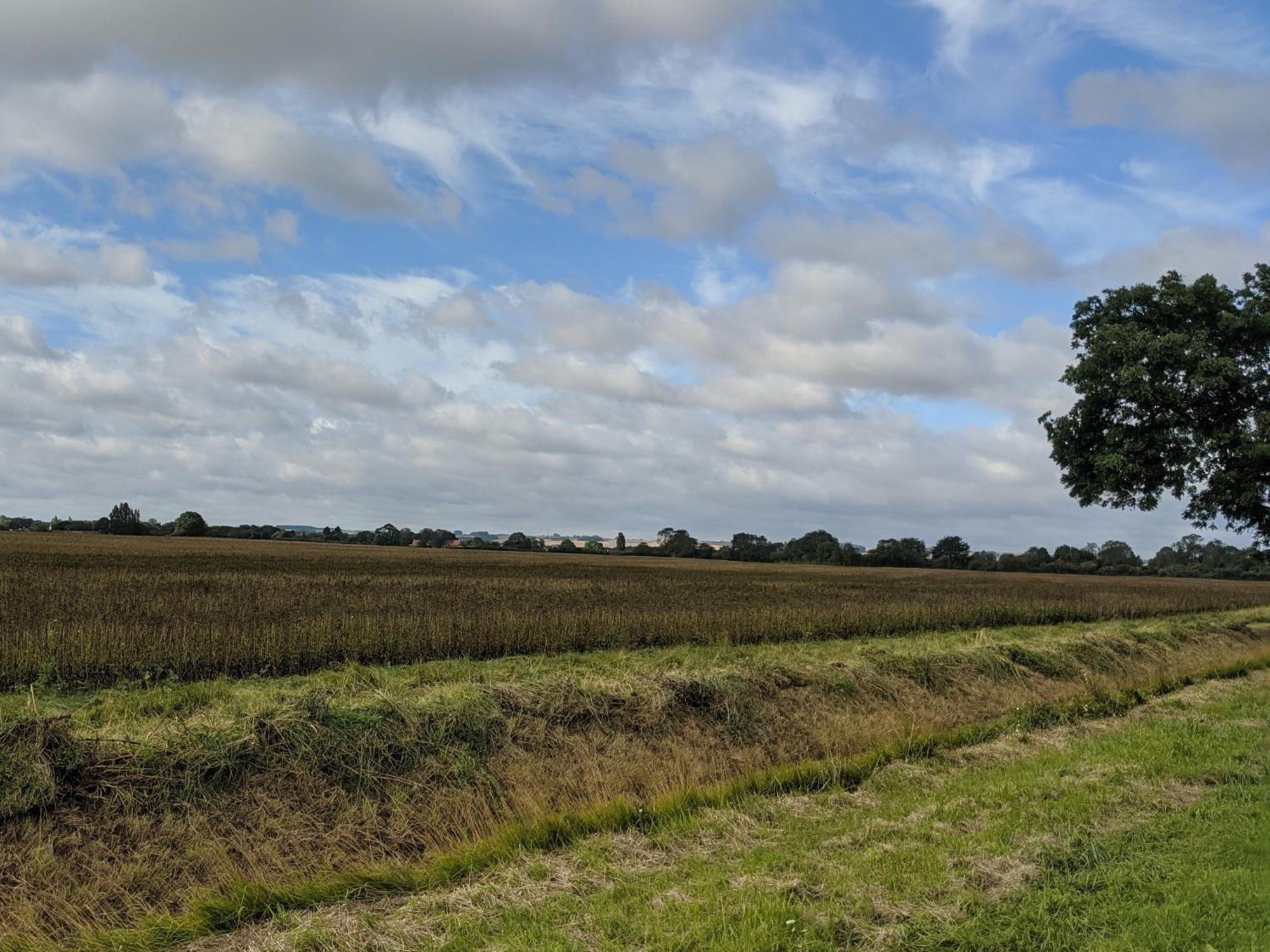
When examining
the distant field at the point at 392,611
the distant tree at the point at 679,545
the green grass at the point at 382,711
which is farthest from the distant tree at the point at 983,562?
the green grass at the point at 382,711

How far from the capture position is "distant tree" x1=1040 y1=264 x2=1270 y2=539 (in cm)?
2873

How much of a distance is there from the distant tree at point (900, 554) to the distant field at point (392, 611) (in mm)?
65547

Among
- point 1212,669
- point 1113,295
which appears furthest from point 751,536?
point 1212,669

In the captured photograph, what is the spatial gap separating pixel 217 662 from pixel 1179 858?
46.4 feet

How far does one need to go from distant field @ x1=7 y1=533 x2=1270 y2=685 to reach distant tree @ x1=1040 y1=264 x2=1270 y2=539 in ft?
21.9

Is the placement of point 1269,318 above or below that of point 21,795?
above

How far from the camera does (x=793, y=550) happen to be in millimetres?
118500

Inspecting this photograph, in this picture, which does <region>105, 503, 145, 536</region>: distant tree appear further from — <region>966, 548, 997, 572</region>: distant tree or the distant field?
<region>966, 548, 997, 572</region>: distant tree

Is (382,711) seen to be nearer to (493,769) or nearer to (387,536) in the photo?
(493,769)

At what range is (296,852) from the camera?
8.47 metres

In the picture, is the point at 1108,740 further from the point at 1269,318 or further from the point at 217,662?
the point at 1269,318

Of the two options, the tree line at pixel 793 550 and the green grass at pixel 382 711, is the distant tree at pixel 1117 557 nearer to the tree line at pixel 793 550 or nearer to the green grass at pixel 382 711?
the tree line at pixel 793 550

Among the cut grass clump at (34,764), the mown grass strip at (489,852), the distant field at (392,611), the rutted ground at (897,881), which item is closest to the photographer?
the rutted ground at (897,881)

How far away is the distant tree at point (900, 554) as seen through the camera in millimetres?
115312
